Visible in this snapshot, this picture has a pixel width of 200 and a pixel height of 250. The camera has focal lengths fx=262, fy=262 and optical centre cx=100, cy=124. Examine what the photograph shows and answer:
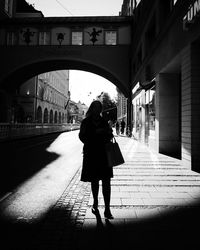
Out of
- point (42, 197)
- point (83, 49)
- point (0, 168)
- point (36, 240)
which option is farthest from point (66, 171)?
point (83, 49)

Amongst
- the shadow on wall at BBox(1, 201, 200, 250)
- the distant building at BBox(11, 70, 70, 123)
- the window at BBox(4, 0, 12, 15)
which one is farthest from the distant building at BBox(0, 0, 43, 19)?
the shadow on wall at BBox(1, 201, 200, 250)

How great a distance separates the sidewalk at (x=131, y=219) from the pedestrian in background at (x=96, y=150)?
0.41 metres

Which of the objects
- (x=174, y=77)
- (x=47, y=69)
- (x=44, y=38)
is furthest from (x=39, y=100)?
(x=174, y=77)

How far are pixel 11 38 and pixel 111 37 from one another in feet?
34.5

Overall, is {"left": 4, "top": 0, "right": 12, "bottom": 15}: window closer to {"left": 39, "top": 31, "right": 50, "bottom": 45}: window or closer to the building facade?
{"left": 39, "top": 31, "right": 50, "bottom": 45}: window

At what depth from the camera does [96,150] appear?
3.91m

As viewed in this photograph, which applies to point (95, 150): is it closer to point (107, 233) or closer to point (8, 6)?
point (107, 233)

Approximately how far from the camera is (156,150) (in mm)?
12625

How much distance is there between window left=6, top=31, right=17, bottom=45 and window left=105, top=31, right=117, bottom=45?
9634mm

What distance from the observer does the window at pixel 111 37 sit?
1062 inches

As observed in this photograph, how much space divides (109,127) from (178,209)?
68.1 inches

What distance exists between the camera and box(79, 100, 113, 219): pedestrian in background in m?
3.88

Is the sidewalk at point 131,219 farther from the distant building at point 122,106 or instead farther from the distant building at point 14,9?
the distant building at point 122,106

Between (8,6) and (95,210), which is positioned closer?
(95,210)
